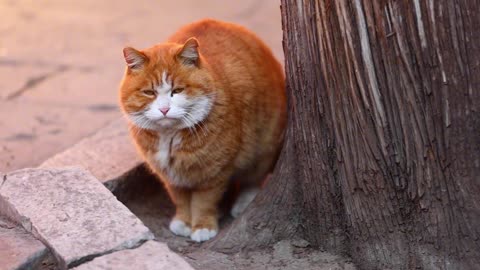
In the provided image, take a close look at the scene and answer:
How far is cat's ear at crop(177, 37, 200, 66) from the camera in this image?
9.68 ft

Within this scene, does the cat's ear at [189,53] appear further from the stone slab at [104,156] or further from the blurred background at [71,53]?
the blurred background at [71,53]

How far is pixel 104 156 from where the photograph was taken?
11.6ft

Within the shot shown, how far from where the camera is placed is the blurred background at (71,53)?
409 centimetres

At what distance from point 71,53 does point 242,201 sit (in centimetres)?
211

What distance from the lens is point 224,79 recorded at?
318 cm

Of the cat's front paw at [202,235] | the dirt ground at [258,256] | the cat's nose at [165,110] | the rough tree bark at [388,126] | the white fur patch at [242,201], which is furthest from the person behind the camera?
the white fur patch at [242,201]

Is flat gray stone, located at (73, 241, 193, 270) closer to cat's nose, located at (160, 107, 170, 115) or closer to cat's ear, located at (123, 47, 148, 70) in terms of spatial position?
cat's nose, located at (160, 107, 170, 115)

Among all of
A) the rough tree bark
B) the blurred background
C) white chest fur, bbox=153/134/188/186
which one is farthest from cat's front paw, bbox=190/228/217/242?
the blurred background

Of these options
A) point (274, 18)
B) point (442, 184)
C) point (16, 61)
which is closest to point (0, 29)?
point (16, 61)

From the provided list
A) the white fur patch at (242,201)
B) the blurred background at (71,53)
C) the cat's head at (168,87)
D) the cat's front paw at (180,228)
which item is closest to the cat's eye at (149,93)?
the cat's head at (168,87)

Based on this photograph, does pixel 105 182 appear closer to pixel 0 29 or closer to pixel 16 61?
pixel 16 61

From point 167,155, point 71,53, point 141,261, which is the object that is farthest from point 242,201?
point 71,53

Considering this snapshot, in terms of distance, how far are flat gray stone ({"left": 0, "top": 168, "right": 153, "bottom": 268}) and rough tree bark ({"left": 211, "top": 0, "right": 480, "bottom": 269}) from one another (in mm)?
696

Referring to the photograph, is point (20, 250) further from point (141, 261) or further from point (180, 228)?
point (180, 228)
